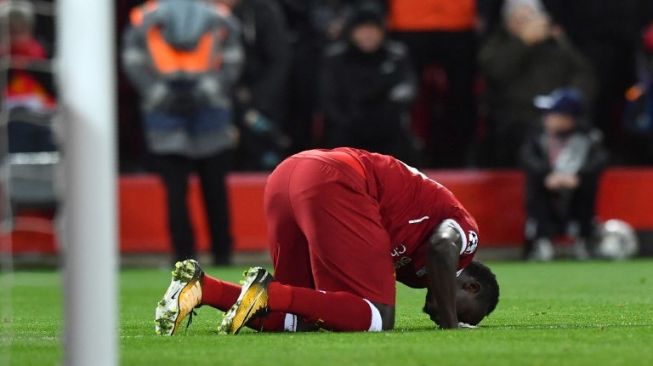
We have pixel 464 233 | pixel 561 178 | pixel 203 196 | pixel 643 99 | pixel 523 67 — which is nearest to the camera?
pixel 464 233

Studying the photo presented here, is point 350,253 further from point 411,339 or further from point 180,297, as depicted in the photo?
point 180,297

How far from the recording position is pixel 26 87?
9.36 meters

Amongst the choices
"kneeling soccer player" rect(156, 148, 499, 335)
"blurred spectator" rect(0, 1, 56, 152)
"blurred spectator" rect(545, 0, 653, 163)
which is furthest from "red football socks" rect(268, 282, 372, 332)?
"blurred spectator" rect(545, 0, 653, 163)

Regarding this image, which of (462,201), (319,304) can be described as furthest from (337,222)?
(462,201)

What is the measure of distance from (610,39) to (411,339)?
33.8 ft

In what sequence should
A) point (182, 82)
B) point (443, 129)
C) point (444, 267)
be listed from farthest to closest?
point (443, 129) < point (182, 82) < point (444, 267)

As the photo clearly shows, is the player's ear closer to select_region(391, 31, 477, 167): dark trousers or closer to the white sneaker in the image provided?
the white sneaker

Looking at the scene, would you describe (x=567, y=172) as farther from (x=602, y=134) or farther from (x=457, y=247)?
(x=457, y=247)

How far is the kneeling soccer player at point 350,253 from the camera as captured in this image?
7676 millimetres

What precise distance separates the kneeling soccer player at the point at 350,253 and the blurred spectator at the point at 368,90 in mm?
7821

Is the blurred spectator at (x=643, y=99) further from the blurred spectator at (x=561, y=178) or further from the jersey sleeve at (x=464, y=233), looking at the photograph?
the jersey sleeve at (x=464, y=233)

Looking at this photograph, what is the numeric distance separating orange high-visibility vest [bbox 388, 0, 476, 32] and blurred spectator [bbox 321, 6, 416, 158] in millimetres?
618

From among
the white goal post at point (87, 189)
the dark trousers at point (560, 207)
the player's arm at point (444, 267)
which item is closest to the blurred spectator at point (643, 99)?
the dark trousers at point (560, 207)

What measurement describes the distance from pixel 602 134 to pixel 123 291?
282 inches
